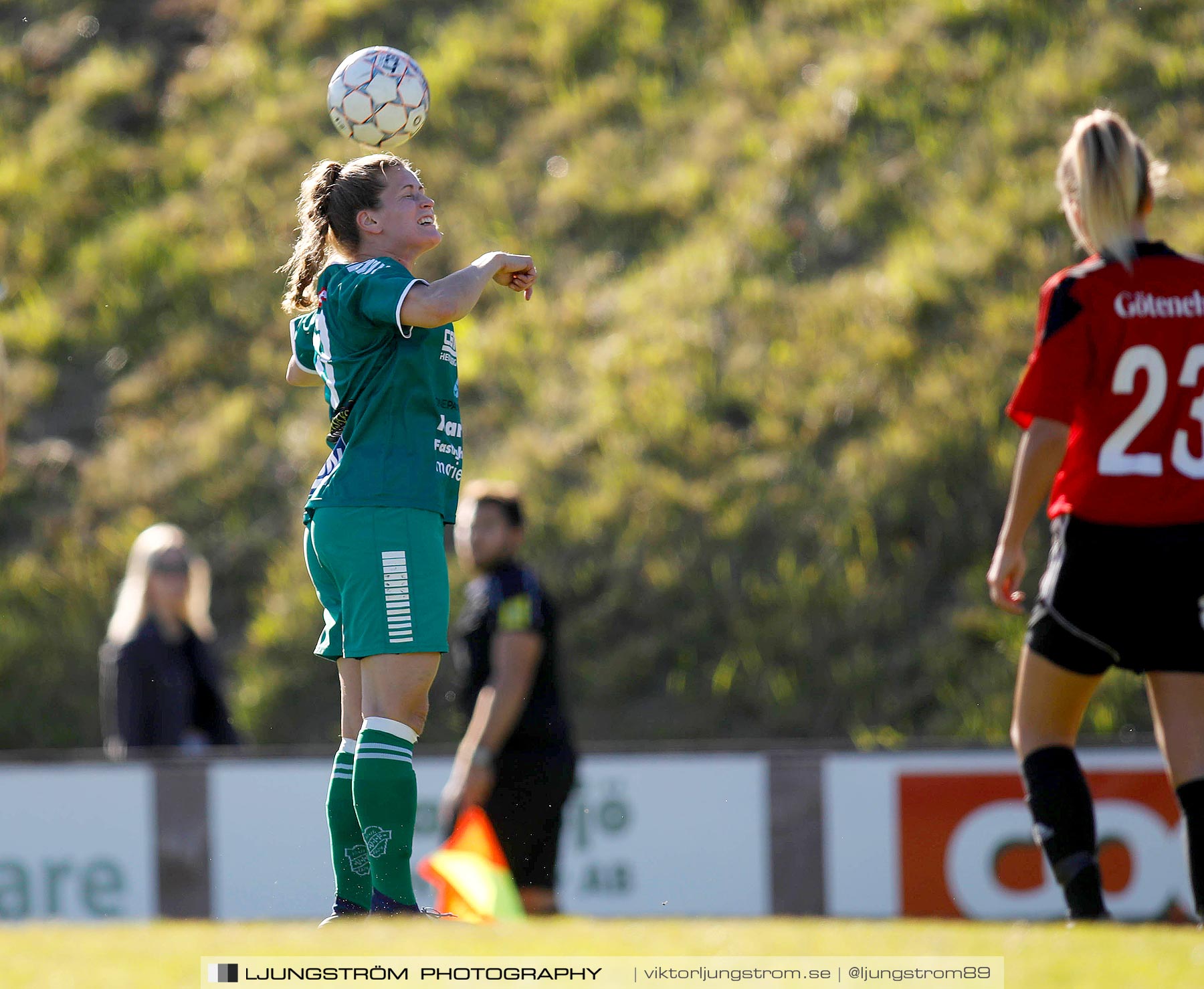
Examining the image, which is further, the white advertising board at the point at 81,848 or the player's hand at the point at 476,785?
the white advertising board at the point at 81,848

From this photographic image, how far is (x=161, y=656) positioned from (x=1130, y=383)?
17.0 feet

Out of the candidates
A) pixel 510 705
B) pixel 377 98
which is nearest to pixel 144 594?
pixel 510 705

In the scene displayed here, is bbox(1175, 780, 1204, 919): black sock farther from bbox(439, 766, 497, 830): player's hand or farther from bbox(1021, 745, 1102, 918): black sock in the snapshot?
bbox(439, 766, 497, 830): player's hand

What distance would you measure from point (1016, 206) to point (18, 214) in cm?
951

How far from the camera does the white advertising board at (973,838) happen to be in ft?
24.6

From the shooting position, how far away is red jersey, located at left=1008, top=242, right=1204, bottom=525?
4.05 metres

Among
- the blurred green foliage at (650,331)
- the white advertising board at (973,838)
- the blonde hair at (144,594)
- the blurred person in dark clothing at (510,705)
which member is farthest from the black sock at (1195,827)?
the blonde hair at (144,594)

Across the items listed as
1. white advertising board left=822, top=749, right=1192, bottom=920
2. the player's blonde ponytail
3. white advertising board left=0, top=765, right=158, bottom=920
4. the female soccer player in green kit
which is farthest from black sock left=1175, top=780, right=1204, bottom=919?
white advertising board left=0, top=765, right=158, bottom=920

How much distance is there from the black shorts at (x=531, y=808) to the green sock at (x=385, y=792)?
320 cm

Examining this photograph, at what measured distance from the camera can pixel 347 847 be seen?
356 centimetres

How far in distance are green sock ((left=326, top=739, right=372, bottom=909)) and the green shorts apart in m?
0.34

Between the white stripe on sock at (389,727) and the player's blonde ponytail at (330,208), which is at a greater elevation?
the player's blonde ponytail at (330,208)

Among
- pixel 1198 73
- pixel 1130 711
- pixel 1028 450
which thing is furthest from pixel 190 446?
pixel 1028 450

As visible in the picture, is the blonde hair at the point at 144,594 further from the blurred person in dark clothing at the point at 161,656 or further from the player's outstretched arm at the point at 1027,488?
the player's outstretched arm at the point at 1027,488
